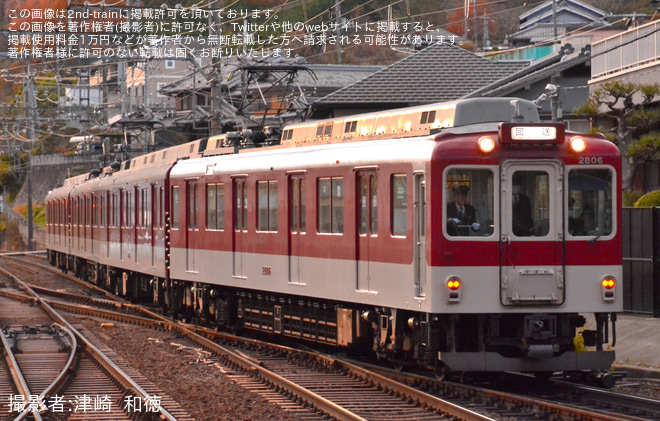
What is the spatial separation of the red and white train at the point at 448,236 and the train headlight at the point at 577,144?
0.04 feet

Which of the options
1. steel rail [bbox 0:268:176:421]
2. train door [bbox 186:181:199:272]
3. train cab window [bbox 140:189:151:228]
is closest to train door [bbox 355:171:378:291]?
steel rail [bbox 0:268:176:421]

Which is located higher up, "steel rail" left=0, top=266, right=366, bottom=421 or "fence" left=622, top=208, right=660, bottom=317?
"fence" left=622, top=208, right=660, bottom=317

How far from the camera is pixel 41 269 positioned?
40.3m

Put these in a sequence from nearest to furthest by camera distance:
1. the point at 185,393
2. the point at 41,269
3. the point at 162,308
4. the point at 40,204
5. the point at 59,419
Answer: the point at 59,419 → the point at 185,393 → the point at 162,308 → the point at 41,269 → the point at 40,204

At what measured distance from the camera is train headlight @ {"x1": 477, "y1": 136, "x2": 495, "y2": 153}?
10.5m

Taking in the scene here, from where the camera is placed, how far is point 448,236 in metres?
10.4

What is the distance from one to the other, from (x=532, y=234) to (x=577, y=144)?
3.17 feet

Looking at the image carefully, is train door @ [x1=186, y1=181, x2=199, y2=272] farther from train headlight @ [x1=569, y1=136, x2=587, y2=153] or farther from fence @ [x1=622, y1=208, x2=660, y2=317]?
train headlight @ [x1=569, y1=136, x2=587, y2=153]

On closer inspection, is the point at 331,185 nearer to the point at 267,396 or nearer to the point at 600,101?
the point at 267,396

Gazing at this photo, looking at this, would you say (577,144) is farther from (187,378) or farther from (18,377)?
(18,377)

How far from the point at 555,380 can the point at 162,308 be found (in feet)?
40.3

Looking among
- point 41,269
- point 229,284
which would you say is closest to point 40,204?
point 41,269

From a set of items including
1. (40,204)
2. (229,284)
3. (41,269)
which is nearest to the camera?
(229,284)

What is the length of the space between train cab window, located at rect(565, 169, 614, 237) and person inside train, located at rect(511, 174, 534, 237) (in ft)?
1.27
